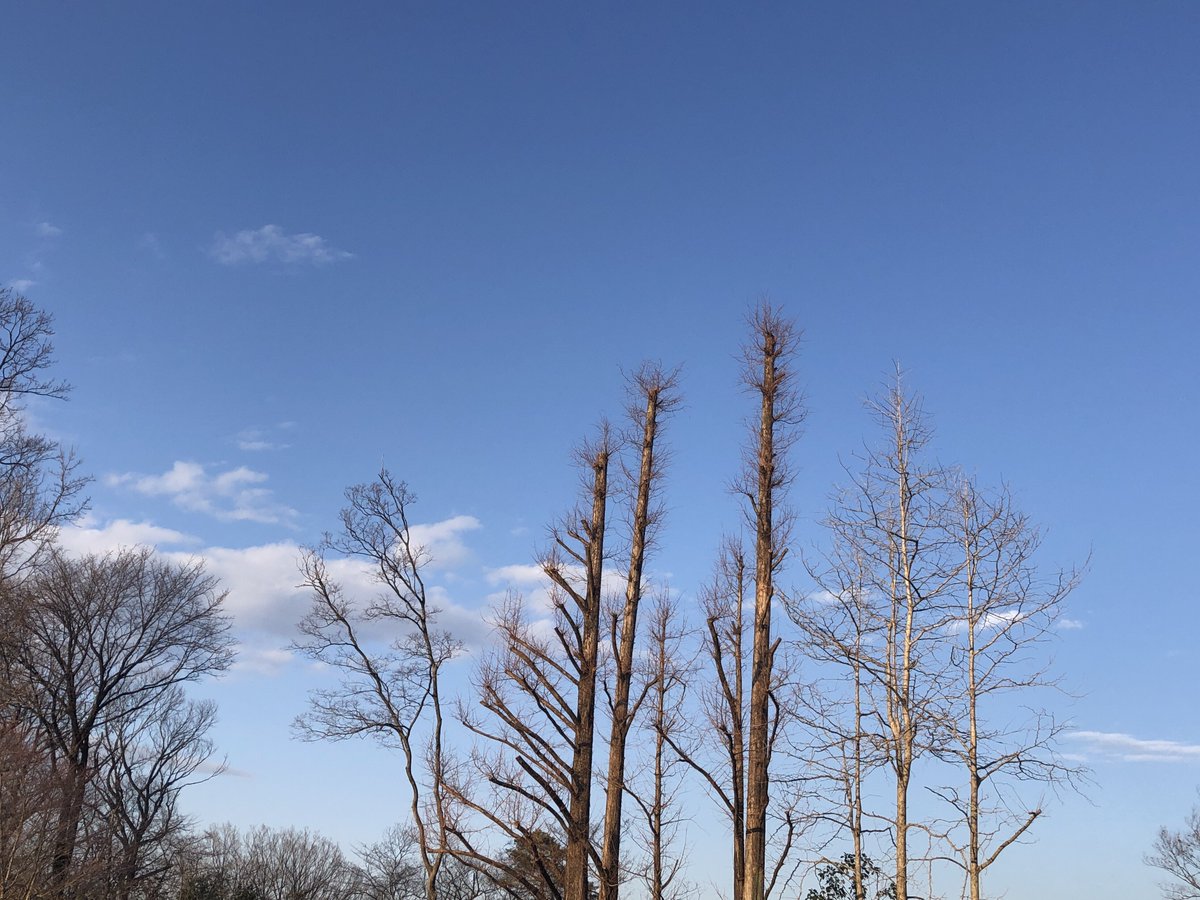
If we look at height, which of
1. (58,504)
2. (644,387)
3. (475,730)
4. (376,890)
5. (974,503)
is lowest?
(376,890)

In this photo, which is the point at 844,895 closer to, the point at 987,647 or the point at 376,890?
the point at 987,647

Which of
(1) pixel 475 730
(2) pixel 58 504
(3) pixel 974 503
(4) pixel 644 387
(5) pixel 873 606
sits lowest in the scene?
(1) pixel 475 730

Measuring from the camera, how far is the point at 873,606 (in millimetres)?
12391

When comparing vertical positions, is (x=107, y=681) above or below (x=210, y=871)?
above

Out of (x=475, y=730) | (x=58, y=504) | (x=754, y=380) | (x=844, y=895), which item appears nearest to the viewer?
(x=754, y=380)

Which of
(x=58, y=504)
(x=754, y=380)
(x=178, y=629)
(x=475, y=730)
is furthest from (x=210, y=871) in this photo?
(x=754, y=380)

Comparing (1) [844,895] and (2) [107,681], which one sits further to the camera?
(2) [107,681]

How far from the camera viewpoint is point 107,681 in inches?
1019

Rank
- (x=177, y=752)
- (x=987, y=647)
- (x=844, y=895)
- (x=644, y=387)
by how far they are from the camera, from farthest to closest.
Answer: (x=177, y=752) < (x=844, y=895) < (x=644, y=387) < (x=987, y=647)

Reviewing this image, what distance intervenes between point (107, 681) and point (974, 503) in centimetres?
2339

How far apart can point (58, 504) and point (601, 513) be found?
10818mm

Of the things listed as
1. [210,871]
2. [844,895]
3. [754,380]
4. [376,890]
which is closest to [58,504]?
[754,380]

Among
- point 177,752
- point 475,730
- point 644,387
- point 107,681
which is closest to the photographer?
point 475,730

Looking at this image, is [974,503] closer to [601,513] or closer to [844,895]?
[601,513]
